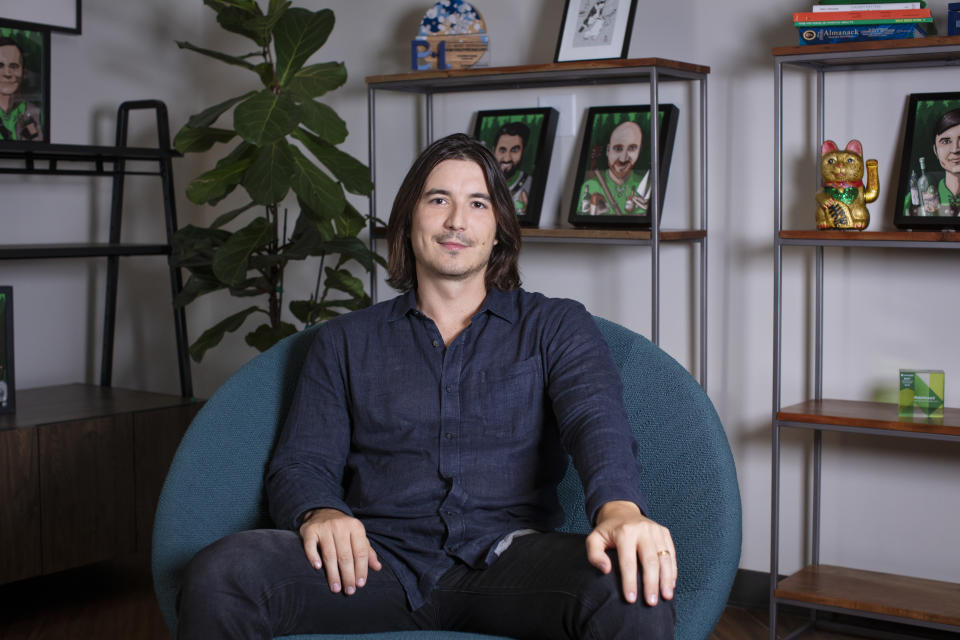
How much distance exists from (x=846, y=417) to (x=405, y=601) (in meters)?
1.33

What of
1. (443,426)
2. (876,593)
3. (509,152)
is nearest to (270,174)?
(509,152)

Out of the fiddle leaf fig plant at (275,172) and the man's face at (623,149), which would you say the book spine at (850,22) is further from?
the fiddle leaf fig plant at (275,172)

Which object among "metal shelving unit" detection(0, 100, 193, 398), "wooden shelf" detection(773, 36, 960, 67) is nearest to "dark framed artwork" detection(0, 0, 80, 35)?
"metal shelving unit" detection(0, 100, 193, 398)

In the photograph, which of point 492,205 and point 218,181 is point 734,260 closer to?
point 492,205

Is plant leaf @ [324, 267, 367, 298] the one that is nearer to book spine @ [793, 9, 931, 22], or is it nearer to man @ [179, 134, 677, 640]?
man @ [179, 134, 677, 640]

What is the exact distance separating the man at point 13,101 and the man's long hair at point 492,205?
1.81 metres

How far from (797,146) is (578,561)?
1686 millimetres

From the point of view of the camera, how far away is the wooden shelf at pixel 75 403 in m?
2.94

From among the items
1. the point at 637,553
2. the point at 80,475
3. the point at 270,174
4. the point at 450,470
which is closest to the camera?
the point at 637,553

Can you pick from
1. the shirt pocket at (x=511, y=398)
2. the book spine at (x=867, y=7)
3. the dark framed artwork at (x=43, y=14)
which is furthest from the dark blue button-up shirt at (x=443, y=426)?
the dark framed artwork at (x=43, y=14)

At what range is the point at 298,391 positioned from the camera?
1912 millimetres

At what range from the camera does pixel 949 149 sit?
2.59 meters

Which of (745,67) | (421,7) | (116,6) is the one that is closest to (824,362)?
(745,67)

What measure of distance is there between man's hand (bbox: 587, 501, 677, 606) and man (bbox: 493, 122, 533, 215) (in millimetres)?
1788
